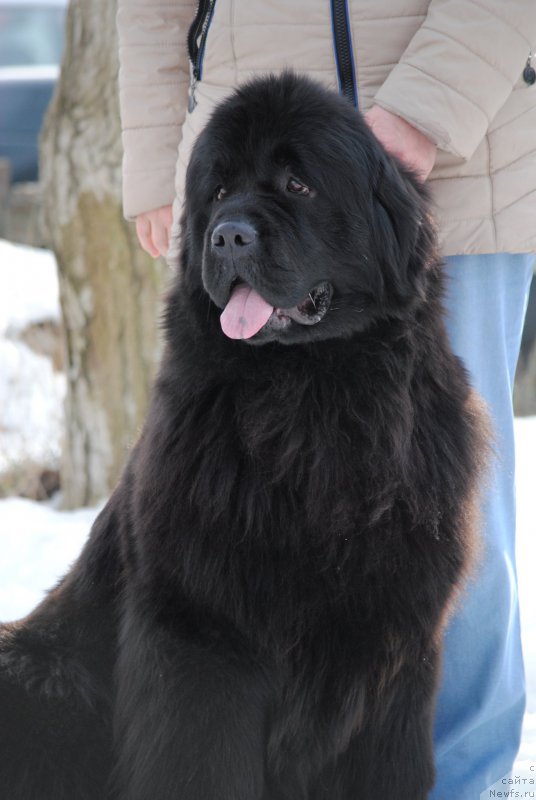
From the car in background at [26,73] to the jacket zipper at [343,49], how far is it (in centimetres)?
1014

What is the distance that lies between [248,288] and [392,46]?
0.74 meters

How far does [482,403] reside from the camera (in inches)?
105

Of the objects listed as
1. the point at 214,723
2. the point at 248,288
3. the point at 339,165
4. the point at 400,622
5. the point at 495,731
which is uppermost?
the point at 339,165

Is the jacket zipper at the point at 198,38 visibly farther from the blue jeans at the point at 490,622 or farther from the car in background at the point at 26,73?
the car in background at the point at 26,73

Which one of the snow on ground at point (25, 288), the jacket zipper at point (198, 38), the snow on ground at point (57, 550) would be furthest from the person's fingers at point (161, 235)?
the snow on ground at point (25, 288)

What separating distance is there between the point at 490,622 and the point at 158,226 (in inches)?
59.9

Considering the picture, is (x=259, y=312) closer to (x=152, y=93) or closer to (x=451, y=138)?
(x=451, y=138)

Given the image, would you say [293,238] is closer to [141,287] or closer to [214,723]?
[214,723]

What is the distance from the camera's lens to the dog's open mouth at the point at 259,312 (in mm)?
2328

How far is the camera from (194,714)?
225 centimetres

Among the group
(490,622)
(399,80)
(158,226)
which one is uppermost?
(399,80)

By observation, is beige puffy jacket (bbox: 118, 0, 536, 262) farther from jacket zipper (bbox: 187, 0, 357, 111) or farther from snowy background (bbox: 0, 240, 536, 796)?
snowy background (bbox: 0, 240, 536, 796)

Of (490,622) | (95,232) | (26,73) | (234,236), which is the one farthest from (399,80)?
(26,73)

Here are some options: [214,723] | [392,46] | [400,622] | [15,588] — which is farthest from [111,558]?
[15,588]
